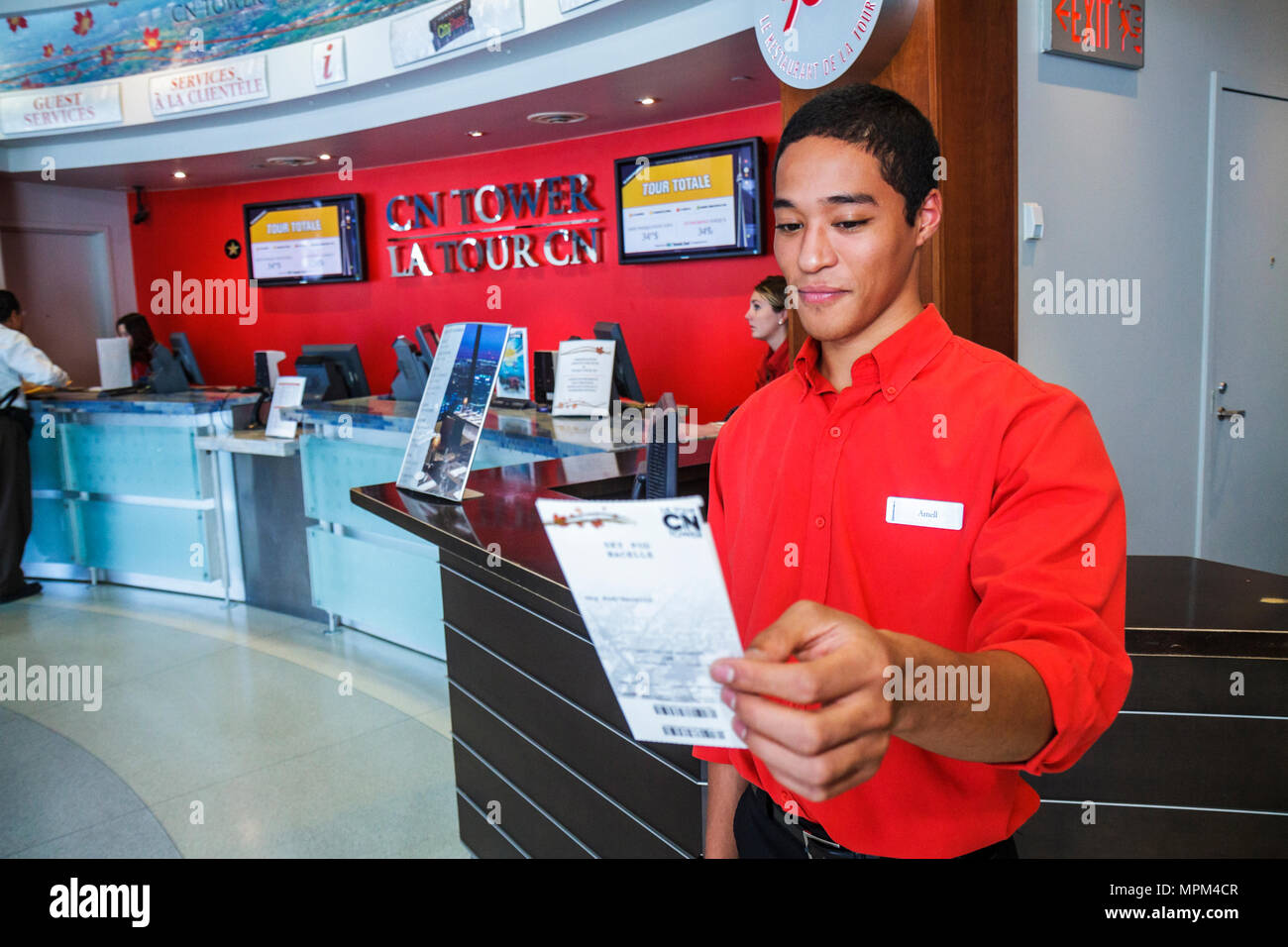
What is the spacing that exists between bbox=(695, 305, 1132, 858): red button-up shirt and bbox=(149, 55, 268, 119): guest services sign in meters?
6.67

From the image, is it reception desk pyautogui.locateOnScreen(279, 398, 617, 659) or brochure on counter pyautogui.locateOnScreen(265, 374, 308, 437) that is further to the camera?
brochure on counter pyautogui.locateOnScreen(265, 374, 308, 437)

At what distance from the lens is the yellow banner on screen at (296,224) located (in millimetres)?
8305

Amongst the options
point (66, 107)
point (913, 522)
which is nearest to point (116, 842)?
point (913, 522)

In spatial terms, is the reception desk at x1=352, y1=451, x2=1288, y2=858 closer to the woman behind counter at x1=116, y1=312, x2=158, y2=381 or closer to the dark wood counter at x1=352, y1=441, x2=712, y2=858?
the dark wood counter at x1=352, y1=441, x2=712, y2=858

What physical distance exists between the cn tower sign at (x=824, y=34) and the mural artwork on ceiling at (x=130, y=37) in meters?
4.96

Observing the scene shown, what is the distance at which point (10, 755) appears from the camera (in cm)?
375

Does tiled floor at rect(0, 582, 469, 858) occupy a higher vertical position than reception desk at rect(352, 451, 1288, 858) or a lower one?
lower

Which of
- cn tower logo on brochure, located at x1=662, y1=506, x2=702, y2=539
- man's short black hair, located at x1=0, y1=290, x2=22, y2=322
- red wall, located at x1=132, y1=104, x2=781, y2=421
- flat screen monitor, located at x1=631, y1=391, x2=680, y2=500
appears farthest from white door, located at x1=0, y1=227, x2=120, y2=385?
cn tower logo on brochure, located at x1=662, y1=506, x2=702, y2=539

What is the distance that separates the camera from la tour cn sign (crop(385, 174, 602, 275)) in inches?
268

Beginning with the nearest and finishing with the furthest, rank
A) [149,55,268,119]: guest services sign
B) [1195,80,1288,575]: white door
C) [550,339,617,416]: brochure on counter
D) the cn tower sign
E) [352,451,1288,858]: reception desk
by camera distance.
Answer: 1. [352,451,1288,858]: reception desk
2. the cn tower sign
3. [1195,80,1288,575]: white door
4. [550,339,617,416]: brochure on counter
5. [149,55,268,119]: guest services sign

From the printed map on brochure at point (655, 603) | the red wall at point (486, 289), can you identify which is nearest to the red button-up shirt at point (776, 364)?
the red wall at point (486, 289)

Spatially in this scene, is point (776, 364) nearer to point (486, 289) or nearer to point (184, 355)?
point (486, 289)

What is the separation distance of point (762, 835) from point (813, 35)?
7.13ft

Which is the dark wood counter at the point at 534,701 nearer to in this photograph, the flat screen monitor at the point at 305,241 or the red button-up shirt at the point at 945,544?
the red button-up shirt at the point at 945,544
